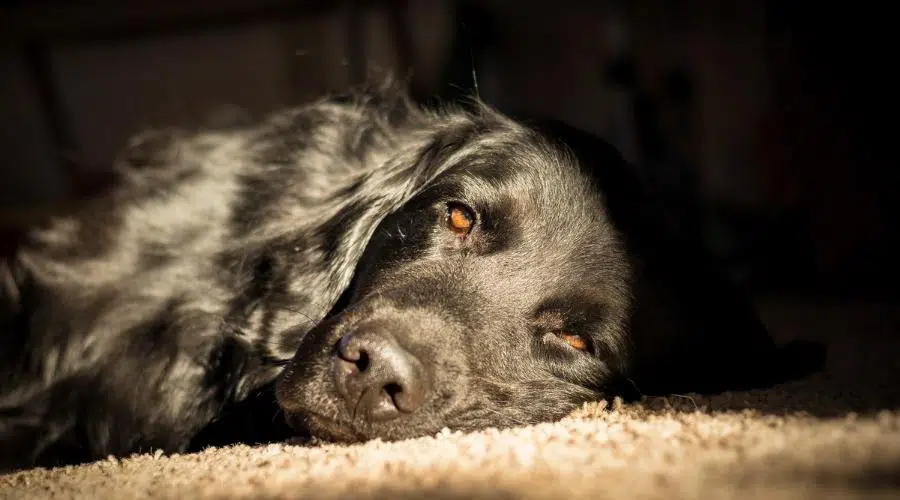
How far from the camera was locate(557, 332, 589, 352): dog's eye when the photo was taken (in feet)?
7.22

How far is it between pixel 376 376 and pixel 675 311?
106cm

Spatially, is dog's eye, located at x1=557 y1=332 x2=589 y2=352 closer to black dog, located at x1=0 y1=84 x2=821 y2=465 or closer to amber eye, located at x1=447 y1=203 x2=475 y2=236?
black dog, located at x1=0 y1=84 x2=821 y2=465

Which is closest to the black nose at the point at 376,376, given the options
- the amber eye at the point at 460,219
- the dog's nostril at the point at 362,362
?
the dog's nostril at the point at 362,362

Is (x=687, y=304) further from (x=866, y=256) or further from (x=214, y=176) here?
(x=866, y=256)

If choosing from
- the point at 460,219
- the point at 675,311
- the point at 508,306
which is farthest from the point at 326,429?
the point at 675,311

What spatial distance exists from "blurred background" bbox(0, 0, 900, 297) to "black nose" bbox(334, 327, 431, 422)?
6.37 feet

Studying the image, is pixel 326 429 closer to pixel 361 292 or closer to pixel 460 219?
pixel 361 292

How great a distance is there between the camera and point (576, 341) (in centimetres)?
221

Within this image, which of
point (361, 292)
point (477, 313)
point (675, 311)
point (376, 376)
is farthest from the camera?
point (675, 311)

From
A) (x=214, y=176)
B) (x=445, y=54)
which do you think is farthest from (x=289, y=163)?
(x=445, y=54)

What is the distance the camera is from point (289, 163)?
294 cm

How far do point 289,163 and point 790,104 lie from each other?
3.74 metres

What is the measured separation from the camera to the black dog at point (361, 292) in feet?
6.43

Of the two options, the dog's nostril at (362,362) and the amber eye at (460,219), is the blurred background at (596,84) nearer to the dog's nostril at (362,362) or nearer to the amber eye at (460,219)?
the amber eye at (460,219)
